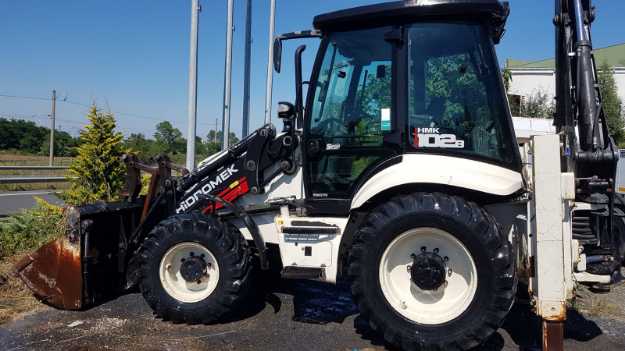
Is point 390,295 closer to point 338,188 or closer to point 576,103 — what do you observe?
point 338,188

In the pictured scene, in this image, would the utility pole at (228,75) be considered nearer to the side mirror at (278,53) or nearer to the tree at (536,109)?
the side mirror at (278,53)

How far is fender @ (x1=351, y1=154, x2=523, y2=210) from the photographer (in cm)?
373

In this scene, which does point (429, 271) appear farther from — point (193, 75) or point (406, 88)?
point (193, 75)

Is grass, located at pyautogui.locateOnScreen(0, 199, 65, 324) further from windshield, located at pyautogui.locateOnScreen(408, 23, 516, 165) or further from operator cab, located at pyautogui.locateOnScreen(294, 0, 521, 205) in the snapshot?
windshield, located at pyautogui.locateOnScreen(408, 23, 516, 165)

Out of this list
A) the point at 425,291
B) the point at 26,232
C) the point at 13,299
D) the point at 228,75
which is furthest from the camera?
the point at 228,75

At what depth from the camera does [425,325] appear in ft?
12.2

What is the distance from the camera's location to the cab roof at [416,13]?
12.6ft

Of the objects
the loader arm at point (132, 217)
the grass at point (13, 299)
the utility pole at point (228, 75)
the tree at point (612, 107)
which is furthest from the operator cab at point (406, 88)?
the tree at point (612, 107)

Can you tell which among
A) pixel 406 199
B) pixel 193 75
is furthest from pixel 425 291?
pixel 193 75

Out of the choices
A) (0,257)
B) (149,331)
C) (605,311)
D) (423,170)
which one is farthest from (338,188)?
(0,257)

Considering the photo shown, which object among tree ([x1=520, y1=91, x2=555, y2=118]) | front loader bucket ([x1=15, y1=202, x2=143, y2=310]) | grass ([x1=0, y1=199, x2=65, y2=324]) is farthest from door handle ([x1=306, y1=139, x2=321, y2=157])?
tree ([x1=520, y1=91, x2=555, y2=118])

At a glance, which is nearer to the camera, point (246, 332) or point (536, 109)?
point (246, 332)

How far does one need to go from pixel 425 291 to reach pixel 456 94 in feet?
5.31

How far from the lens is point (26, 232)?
7.03 metres
